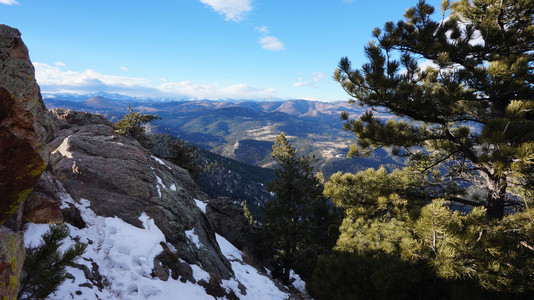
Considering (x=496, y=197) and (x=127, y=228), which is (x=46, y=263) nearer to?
(x=127, y=228)

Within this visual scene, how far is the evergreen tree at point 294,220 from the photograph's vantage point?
2386 cm

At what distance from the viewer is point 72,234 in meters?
7.81

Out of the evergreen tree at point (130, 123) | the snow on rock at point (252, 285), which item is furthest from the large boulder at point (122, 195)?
the evergreen tree at point (130, 123)

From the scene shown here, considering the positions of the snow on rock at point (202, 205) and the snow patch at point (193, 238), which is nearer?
the snow patch at point (193, 238)

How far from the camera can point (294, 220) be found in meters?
25.4

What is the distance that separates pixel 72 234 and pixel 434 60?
43.9ft

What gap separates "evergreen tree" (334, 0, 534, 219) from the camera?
7.05 m

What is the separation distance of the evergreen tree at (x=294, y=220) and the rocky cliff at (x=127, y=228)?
878 cm

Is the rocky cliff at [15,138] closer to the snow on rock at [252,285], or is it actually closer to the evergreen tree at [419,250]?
the evergreen tree at [419,250]

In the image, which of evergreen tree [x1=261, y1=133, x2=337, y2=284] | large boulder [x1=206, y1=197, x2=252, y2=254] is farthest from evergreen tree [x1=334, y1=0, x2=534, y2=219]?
large boulder [x1=206, y1=197, x2=252, y2=254]

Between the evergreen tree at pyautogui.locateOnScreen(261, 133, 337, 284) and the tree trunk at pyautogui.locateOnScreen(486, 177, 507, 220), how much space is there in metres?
16.9

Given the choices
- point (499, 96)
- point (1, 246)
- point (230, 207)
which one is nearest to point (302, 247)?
point (230, 207)

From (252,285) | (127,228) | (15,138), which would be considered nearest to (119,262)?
(127,228)

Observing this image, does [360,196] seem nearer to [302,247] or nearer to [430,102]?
[430,102]
